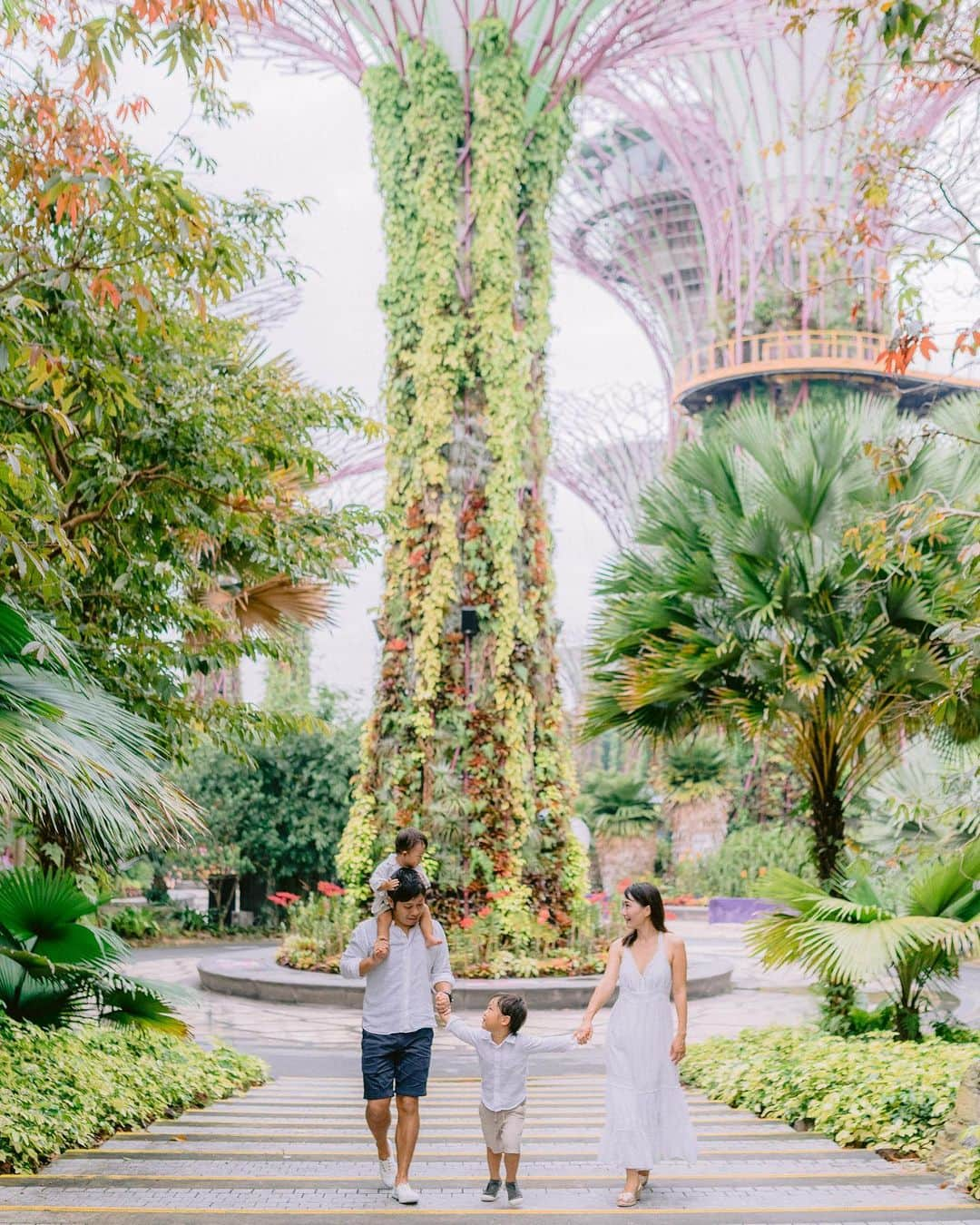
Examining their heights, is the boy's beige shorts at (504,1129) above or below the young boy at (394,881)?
below

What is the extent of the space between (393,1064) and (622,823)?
89.1 feet

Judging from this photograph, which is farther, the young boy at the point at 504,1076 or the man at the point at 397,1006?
the man at the point at 397,1006

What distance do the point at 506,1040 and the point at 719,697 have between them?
219 inches

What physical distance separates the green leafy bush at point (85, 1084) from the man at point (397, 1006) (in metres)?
1.41

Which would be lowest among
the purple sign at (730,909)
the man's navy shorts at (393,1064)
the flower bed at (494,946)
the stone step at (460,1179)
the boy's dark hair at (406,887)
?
the purple sign at (730,909)

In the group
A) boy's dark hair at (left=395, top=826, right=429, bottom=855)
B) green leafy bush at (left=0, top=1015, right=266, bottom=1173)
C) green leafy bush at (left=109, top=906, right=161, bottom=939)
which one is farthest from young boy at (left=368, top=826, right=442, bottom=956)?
green leafy bush at (left=109, top=906, right=161, bottom=939)

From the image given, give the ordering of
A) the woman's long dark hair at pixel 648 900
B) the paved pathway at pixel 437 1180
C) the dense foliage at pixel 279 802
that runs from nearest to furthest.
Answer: the paved pathway at pixel 437 1180, the woman's long dark hair at pixel 648 900, the dense foliage at pixel 279 802

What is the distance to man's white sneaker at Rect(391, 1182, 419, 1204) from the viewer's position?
478cm

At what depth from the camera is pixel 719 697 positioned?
34.4 ft

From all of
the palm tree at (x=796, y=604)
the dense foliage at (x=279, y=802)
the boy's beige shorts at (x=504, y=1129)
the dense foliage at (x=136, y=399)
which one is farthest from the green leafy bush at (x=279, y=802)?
the boy's beige shorts at (x=504, y=1129)

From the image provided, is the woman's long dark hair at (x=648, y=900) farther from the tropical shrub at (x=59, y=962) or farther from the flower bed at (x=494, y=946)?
the flower bed at (x=494, y=946)

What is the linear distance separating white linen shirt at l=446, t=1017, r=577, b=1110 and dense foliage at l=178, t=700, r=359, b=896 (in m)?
17.7

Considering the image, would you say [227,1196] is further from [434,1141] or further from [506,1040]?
[434,1141]

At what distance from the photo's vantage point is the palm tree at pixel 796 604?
9688mm
